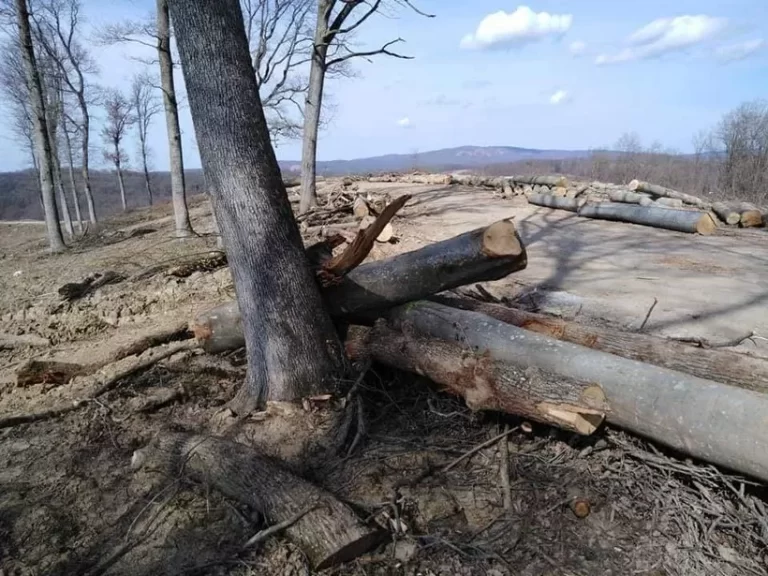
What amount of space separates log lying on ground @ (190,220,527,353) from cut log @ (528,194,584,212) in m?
8.84

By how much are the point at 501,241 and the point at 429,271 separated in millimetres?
518

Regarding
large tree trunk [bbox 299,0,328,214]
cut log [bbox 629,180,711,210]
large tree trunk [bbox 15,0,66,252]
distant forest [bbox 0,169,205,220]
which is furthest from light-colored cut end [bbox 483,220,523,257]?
distant forest [bbox 0,169,205,220]

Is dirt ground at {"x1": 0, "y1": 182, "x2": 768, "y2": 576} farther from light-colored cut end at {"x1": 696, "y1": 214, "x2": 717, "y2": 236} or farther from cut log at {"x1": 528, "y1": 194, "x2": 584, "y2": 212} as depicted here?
cut log at {"x1": 528, "y1": 194, "x2": 584, "y2": 212}

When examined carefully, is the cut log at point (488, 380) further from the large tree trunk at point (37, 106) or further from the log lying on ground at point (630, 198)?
the large tree trunk at point (37, 106)

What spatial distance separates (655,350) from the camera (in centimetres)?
290

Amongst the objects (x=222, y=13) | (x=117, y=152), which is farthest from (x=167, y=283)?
(x=117, y=152)

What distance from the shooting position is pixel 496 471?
269 cm

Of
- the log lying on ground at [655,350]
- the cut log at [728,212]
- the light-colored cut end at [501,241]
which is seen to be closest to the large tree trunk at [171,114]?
the log lying on ground at [655,350]

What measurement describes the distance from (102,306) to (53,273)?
96.9 inches

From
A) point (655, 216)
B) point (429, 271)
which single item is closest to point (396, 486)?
point (429, 271)

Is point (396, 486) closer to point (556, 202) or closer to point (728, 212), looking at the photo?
point (728, 212)

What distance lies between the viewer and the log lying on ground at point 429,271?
3072mm

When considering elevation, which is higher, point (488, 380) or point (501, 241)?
point (501, 241)

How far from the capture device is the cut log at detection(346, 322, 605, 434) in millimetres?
2516
